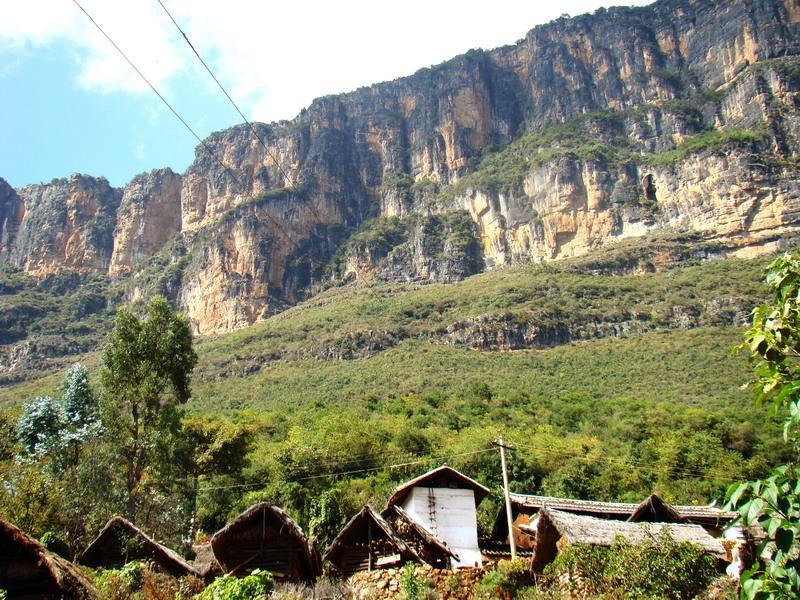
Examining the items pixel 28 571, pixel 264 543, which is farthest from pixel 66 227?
pixel 28 571

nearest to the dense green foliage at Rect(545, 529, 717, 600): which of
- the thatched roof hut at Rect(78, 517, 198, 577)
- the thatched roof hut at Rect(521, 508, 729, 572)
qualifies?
the thatched roof hut at Rect(521, 508, 729, 572)

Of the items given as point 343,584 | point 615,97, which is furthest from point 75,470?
point 615,97

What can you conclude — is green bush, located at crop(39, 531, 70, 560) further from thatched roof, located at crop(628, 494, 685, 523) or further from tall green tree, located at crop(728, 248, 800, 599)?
thatched roof, located at crop(628, 494, 685, 523)

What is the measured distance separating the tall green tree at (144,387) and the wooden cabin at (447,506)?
Answer: 9.08 m

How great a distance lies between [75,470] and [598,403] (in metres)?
36.7

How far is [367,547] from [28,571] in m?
9.00

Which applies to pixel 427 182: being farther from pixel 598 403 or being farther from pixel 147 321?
pixel 147 321

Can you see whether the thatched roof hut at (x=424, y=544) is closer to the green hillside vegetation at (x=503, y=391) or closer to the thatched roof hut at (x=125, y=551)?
the green hillside vegetation at (x=503, y=391)

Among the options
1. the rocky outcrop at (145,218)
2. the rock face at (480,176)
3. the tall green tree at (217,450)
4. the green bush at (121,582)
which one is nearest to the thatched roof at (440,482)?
the green bush at (121,582)

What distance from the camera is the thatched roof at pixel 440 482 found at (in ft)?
70.0

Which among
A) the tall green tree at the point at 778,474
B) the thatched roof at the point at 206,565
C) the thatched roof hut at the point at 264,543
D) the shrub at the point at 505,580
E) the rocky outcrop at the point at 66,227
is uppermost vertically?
the rocky outcrop at the point at 66,227

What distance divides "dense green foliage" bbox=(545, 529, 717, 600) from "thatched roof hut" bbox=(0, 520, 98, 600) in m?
9.55

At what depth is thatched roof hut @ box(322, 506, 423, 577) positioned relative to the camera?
16625 mm

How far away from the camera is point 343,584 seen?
15.3 meters
